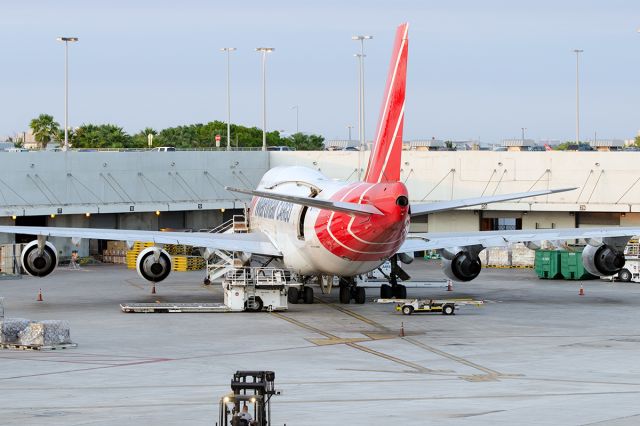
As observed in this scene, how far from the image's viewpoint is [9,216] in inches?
3155

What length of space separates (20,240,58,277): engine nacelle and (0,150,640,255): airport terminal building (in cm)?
2322

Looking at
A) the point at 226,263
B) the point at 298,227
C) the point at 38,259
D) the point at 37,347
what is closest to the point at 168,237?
the point at 38,259

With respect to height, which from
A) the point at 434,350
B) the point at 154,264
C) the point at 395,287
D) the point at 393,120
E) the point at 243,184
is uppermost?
the point at 393,120

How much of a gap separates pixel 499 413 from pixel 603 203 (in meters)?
61.7

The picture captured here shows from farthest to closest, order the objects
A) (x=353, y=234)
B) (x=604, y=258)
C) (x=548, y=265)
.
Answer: (x=548, y=265) → (x=604, y=258) → (x=353, y=234)

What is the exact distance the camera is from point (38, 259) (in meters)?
57.6

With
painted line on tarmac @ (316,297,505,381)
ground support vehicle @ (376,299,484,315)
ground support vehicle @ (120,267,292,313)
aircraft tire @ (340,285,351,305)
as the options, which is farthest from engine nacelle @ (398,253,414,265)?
ground support vehicle @ (120,267,292,313)

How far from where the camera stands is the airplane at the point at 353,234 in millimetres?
Result: 49344

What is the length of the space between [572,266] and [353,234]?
28.5m

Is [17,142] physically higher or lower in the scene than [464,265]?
higher

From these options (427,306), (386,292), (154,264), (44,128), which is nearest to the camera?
(427,306)

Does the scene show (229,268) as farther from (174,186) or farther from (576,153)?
(576,153)

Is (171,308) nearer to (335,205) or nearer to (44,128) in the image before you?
(335,205)

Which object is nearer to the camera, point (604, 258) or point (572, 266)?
point (604, 258)
